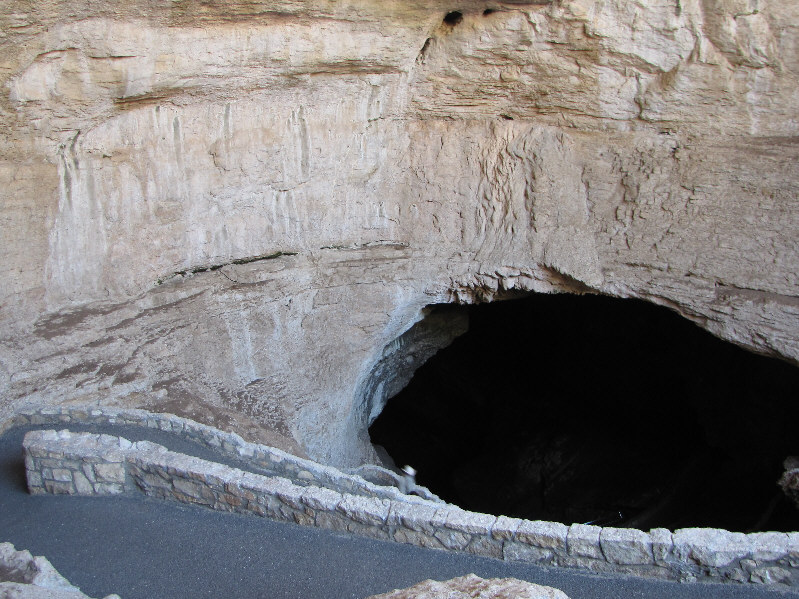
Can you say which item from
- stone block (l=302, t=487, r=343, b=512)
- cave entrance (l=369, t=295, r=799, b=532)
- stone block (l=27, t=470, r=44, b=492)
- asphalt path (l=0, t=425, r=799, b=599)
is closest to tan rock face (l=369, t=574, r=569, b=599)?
asphalt path (l=0, t=425, r=799, b=599)

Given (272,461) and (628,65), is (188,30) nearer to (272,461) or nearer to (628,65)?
(272,461)

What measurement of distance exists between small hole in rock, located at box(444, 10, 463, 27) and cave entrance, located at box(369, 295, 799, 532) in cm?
434

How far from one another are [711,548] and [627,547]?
0.47 meters

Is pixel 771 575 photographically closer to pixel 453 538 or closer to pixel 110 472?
pixel 453 538

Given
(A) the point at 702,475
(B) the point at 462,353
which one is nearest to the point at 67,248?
(B) the point at 462,353

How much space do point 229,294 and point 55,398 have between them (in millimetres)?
2152

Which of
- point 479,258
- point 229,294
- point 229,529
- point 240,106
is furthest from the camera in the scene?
point 479,258

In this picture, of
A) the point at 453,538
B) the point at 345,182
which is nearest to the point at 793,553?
the point at 453,538

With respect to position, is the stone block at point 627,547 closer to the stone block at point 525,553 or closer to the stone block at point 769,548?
the stone block at point 525,553

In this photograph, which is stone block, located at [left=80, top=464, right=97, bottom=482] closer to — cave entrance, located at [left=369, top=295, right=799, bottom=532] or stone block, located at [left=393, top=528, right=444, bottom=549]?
stone block, located at [left=393, top=528, right=444, bottom=549]

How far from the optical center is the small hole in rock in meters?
7.28

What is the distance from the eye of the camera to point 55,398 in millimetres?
7043

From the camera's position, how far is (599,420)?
12336 mm

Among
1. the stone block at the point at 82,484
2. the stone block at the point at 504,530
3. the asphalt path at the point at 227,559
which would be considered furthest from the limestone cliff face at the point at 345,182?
the stone block at the point at 504,530
